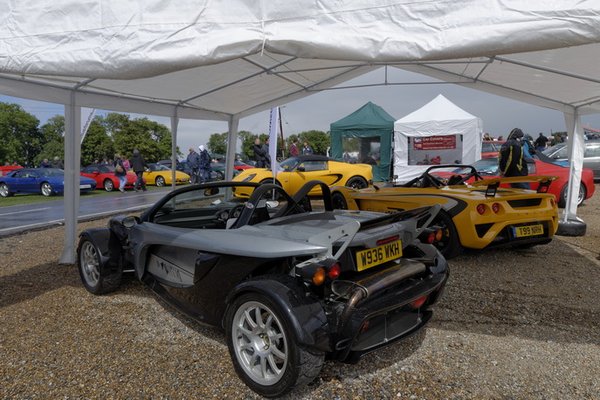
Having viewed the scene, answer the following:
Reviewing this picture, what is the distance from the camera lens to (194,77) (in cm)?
541

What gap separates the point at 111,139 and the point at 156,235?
5130 centimetres

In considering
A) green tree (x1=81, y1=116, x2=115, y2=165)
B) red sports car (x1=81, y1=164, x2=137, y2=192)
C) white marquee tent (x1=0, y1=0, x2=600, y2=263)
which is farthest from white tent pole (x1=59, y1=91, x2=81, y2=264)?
green tree (x1=81, y1=116, x2=115, y2=165)

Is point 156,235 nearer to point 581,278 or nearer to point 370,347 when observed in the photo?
point 370,347

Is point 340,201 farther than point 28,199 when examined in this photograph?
No

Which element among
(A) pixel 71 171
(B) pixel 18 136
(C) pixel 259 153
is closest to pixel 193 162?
(C) pixel 259 153

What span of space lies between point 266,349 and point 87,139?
5138 centimetres

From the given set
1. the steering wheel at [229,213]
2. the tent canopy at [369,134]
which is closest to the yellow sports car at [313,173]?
the tent canopy at [369,134]

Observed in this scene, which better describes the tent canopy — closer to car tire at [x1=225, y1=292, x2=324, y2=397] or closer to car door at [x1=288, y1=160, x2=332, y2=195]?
car door at [x1=288, y1=160, x2=332, y2=195]

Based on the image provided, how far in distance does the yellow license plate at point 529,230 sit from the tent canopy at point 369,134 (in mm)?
12076

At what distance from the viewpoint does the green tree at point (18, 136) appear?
4775 cm

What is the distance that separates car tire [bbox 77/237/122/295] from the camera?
3.73 meters

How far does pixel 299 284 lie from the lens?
2.19 meters

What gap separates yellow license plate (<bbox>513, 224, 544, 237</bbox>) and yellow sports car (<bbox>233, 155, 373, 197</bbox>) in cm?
677

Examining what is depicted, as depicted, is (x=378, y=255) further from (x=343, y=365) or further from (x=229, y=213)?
(x=229, y=213)
